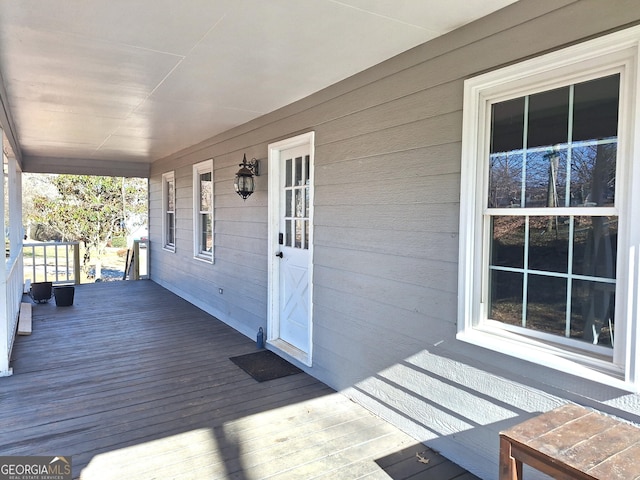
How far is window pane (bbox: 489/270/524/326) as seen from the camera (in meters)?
2.17

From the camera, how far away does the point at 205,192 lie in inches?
248

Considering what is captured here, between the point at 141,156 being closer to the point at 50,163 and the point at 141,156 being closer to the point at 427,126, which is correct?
the point at 50,163

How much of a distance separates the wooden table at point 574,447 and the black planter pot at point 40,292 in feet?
23.1

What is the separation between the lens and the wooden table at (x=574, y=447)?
1.40 meters

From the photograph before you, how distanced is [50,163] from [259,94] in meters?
6.30

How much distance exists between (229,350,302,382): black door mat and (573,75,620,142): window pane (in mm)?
2883

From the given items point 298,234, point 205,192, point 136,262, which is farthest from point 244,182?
point 136,262

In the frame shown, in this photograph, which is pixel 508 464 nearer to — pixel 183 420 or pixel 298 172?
pixel 183 420

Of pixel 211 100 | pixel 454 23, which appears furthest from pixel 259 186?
pixel 454 23

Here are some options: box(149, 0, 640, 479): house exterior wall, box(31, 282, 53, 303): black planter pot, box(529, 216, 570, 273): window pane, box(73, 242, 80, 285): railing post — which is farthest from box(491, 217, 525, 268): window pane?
box(73, 242, 80, 285): railing post

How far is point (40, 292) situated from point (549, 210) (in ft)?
23.5

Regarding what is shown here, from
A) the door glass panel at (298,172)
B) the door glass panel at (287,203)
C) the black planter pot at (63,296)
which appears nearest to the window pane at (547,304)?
the door glass panel at (298,172)

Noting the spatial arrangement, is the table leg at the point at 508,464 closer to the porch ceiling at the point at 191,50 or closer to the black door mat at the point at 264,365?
A: the porch ceiling at the point at 191,50

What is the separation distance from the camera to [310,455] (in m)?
2.44
